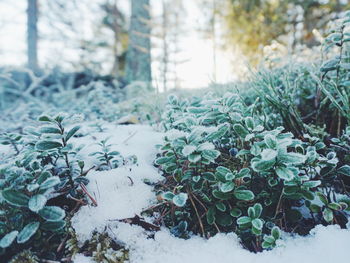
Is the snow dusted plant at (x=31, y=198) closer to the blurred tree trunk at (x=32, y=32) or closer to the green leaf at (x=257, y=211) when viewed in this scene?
the green leaf at (x=257, y=211)

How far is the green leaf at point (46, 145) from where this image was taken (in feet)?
3.43

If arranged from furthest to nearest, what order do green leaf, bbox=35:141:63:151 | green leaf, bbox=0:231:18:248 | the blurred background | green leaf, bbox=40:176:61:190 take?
the blurred background
green leaf, bbox=35:141:63:151
green leaf, bbox=40:176:61:190
green leaf, bbox=0:231:18:248

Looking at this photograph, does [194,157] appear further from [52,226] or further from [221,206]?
[52,226]

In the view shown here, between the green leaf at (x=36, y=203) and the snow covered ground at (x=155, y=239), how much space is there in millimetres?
206

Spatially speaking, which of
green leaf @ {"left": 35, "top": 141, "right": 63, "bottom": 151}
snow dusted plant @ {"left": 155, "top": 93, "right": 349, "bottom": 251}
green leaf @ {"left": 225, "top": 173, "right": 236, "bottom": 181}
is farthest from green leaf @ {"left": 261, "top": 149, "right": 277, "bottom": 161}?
green leaf @ {"left": 35, "top": 141, "right": 63, "bottom": 151}

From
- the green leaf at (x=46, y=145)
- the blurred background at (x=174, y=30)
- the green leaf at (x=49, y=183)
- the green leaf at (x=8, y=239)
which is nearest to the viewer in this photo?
the green leaf at (x=8, y=239)

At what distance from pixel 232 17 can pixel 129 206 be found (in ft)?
26.8

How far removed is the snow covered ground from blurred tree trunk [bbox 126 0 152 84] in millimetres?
5489

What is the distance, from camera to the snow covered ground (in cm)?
92

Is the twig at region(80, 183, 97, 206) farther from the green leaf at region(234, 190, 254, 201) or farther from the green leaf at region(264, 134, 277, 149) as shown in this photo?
the green leaf at region(264, 134, 277, 149)

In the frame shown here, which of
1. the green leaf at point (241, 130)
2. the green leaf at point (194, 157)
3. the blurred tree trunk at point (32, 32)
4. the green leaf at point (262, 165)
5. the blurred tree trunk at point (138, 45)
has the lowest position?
the green leaf at point (262, 165)

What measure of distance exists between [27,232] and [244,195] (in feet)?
2.52

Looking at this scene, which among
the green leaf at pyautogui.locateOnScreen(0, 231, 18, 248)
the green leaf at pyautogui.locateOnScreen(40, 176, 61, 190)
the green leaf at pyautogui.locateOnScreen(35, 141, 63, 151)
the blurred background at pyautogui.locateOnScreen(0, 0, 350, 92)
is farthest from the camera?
the blurred background at pyautogui.locateOnScreen(0, 0, 350, 92)

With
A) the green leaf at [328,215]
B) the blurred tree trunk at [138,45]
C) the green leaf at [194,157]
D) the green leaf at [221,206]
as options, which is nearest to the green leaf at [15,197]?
the green leaf at [194,157]
